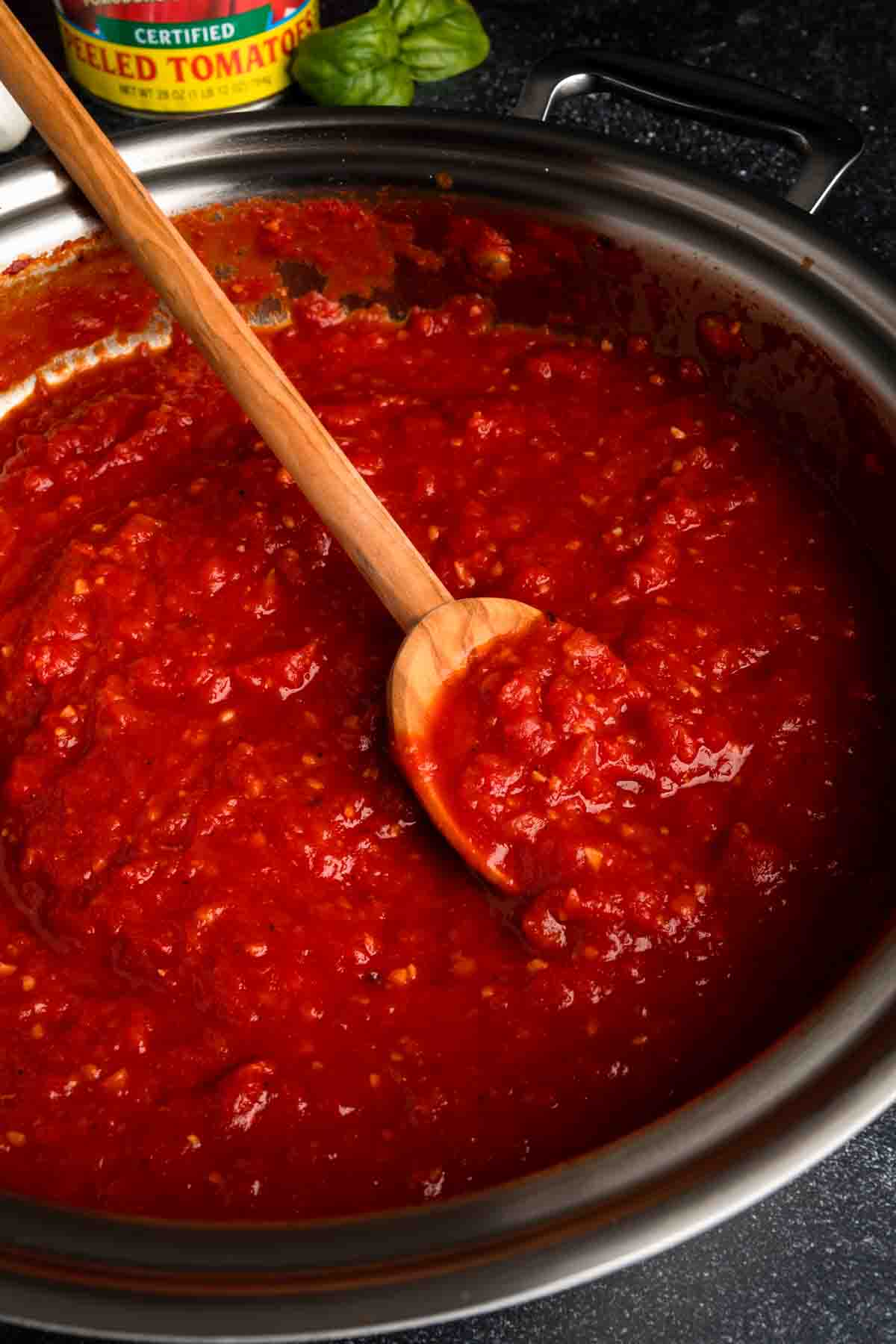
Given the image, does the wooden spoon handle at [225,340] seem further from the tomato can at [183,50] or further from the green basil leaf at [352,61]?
the green basil leaf at [352,61]

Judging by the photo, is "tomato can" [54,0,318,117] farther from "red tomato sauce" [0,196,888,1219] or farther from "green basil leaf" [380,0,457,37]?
"red tomato sauce" [0,196,888,1219]

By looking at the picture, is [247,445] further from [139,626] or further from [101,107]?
[101,107]

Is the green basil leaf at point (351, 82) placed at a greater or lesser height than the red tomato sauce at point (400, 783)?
greater

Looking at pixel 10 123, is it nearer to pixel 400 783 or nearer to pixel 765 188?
pixel 765 188

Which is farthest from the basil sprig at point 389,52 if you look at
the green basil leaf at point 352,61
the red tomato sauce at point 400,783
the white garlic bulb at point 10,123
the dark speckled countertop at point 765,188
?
the white garlic bulb at point 10,123

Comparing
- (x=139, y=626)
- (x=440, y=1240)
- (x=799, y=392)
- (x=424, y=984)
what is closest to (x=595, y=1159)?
(x=440, y=1240)

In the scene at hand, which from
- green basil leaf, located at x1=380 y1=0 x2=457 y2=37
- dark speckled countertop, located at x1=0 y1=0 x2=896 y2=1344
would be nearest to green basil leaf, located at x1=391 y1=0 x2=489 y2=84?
green basil leaf, located at x1=380 y1=0 x2=457 y2=37
